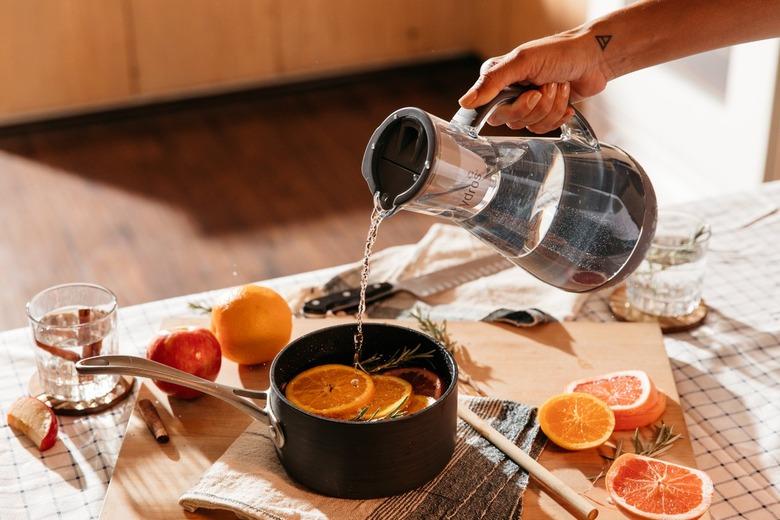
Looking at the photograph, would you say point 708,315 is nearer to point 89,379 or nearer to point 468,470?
point 468,470

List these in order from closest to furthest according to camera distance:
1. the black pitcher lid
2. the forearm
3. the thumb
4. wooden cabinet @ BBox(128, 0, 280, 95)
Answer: the black pitcher lid, the thumb, the forearm, wooden cabinet @ BBox(128, 0, 280, 95)

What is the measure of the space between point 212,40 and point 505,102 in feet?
9.48

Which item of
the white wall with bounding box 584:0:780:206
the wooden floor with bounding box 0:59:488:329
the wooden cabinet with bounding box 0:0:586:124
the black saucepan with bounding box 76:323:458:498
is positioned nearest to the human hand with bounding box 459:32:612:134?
the black saucepan with bounding box 76:323:458:498

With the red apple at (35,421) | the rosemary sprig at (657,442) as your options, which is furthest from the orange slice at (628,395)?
the red apple at (35,421)

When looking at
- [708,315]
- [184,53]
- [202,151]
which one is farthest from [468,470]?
[184,53]

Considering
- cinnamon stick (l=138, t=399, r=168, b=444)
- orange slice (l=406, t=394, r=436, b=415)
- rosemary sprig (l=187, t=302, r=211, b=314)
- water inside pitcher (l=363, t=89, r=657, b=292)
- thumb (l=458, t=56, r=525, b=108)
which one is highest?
thumb (l=458, t=56, r=525, b=108)

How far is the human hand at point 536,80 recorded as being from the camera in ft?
3.45

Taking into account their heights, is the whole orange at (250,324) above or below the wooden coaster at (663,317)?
above

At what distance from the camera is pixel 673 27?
4.06ft

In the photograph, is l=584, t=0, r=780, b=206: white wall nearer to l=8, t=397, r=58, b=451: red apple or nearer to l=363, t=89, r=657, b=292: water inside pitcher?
l=363, t=89, r=657, b=292: water inside pitcher

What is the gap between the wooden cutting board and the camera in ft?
3.43

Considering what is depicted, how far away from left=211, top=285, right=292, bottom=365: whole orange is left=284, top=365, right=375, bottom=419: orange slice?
164 millimetres

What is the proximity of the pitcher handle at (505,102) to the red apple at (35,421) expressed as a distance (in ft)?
1.89

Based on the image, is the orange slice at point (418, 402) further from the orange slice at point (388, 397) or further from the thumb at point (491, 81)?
the thumb at point (491, 81)
